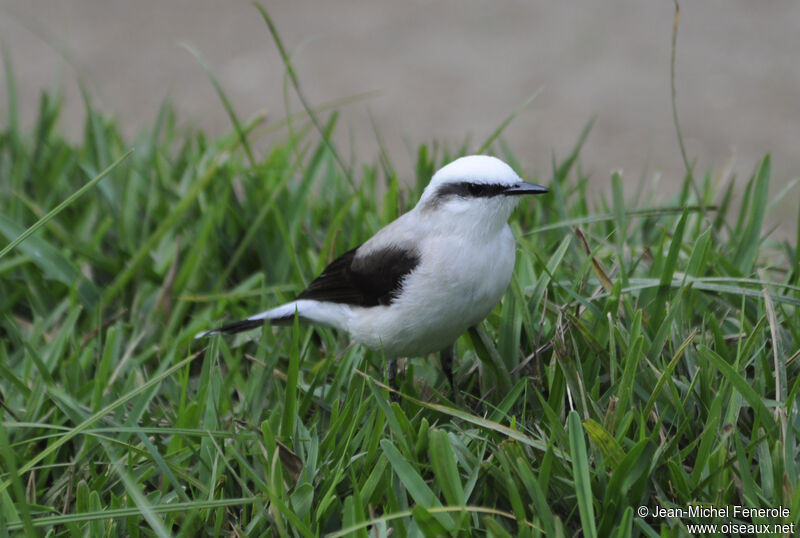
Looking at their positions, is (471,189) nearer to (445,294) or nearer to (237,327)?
(445,294)

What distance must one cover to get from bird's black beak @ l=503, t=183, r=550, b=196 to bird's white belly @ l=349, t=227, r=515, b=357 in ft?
0.50

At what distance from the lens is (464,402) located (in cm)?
313

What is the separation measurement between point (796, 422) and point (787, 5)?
5935 millimetres

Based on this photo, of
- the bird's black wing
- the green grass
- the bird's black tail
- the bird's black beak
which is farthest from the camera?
the bird's black tail

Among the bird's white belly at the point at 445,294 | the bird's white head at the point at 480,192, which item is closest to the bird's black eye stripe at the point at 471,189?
the bird's white head at the point at 480,192

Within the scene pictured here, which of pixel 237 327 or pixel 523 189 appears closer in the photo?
pixel 523 189

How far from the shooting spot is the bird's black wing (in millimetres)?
3139

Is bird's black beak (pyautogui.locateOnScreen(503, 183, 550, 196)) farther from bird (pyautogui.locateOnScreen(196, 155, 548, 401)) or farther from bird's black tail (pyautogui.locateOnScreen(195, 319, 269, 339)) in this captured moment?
bird's black tail (pyautogui.locateOnScreen(195, 319, 269, 339))

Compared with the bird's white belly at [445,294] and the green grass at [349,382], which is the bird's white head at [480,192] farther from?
the green grass at [349,382]

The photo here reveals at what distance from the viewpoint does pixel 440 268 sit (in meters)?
2.98

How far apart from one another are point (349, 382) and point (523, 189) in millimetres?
874

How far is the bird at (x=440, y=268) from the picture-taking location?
9.66ft

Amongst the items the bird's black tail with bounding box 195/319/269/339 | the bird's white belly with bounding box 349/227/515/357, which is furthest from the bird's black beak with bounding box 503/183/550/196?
the bird's black tail with bounding box 195/319/269/339

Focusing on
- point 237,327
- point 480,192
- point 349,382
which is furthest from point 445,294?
point 237,327
